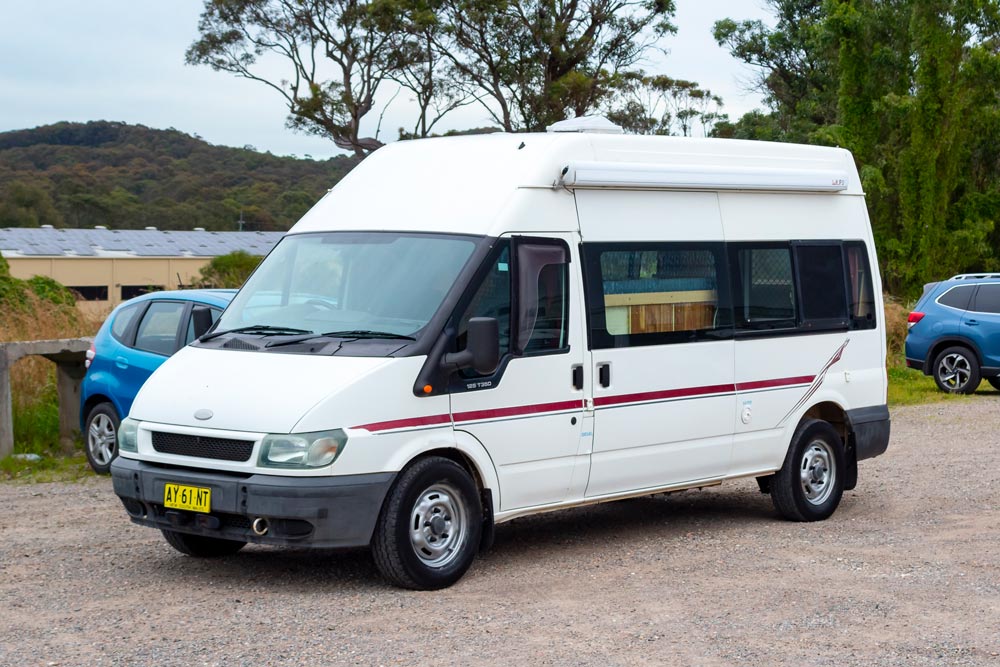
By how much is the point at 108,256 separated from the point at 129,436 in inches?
2270

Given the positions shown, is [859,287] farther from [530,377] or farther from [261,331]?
[261,331]

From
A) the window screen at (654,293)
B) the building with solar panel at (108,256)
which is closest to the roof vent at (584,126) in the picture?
the window screen at (654,293)

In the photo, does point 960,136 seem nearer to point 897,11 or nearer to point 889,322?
point 897,11

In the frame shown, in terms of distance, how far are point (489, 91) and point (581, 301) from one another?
3000 centimetres

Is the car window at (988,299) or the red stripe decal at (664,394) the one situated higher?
the car window at (988,299)

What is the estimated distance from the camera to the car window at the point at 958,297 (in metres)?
19.7

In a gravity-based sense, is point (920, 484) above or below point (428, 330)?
below

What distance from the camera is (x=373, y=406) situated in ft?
24.1

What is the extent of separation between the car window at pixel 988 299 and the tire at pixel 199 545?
537 inches

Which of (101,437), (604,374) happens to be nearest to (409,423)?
(604,374)

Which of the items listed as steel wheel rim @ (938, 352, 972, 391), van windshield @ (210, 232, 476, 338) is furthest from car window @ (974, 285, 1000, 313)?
van windshield @ (210, 232, 476, 338)

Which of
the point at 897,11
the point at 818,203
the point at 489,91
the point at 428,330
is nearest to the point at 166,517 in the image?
the point at 428,330

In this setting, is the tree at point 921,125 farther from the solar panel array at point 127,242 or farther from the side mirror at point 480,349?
the solar panel array at point 127,242

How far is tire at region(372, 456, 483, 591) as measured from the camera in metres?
7.45
